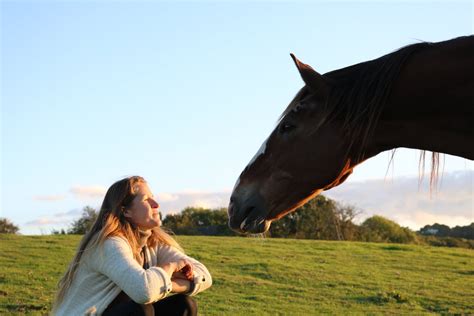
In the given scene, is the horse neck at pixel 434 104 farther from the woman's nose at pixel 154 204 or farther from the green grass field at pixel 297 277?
the green grass field at pixel 297 277

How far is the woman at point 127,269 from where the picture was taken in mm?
4051

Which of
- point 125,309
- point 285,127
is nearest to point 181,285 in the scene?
point 125,309

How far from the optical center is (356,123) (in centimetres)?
361

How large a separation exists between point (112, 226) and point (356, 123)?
1800 millimetres

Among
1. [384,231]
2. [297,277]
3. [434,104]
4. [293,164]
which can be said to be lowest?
[297,277]

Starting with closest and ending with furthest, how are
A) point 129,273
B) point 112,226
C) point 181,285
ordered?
point 129,273, point 112,226, point 181,285

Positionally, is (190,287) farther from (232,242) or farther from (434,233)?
(434,233)

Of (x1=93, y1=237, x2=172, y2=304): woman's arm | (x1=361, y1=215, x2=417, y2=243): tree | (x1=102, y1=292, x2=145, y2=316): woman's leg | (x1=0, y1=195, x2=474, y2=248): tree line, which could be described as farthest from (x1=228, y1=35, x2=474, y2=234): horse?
(x1=361, y1=215, x2=417, y2=243): tree

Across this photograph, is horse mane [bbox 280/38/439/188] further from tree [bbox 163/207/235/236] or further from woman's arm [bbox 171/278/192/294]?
tree [bbox 163/207/235/236]

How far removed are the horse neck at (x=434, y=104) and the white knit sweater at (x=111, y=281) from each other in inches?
63.1

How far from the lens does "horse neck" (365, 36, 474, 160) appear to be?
3504 millimetres

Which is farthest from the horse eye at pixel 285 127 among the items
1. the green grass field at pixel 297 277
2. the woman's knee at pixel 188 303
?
the green grass field at pixel 297 277

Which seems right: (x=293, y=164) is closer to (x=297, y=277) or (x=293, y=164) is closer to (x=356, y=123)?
(x=356, y=123)

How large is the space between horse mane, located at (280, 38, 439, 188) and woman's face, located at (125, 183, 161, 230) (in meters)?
1.38
